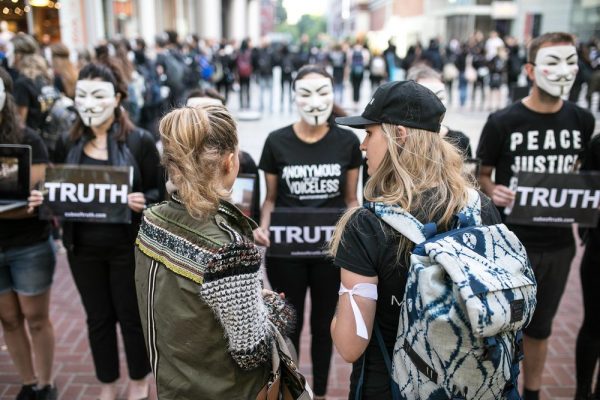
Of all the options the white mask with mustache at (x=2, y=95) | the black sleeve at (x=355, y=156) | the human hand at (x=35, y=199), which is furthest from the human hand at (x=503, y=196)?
the white mask with mustache at (x=2, y=95)

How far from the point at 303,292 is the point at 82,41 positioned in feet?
43.8

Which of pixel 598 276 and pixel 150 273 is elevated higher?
pixel 150 273

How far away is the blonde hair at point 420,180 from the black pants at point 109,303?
5.75ft

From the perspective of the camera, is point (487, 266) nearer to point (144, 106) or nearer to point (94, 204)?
point (94, 204)

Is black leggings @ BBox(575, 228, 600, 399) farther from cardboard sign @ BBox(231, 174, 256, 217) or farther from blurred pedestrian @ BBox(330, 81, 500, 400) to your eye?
cardboard sign @ BBox(231, 174, 256, 217)

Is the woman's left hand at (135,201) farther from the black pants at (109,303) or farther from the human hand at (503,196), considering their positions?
the human hand at (503,196)

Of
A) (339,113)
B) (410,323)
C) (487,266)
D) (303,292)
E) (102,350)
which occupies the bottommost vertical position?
(102,350)

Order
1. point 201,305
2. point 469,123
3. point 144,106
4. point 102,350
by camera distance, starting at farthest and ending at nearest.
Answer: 1. point 469,123
2. point 144,106
3. point 102,350
4. point 201,305

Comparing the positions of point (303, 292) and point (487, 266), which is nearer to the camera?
point (487, 266)

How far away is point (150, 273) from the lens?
187 centimetres

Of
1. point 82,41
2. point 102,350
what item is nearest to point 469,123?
point 82,41

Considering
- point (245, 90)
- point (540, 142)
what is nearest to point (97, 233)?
point (540, 142)

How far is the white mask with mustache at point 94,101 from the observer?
309 centimetres

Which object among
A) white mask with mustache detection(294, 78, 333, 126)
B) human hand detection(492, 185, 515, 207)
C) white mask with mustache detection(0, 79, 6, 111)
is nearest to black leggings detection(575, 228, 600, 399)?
human hand detection(492, 185, 515, 207)
